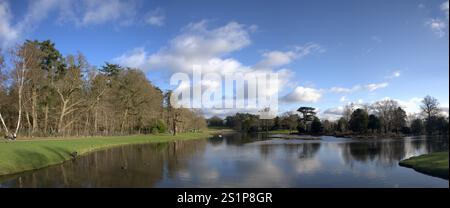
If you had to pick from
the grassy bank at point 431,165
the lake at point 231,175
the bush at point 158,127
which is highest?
the bush at point 158,127

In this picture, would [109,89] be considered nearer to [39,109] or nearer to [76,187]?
[39,109]

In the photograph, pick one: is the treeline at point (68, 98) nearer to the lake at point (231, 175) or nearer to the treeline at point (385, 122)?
the lake at point (231, 175)

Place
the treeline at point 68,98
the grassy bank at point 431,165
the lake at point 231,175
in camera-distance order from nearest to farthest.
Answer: the lake at point 231,175 → the grassy bank at point 431,165 → the treeline at point 68,98

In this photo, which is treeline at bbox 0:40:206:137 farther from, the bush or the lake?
the lake

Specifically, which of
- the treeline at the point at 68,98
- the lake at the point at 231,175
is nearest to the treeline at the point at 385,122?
the treeline at the point at 68,98

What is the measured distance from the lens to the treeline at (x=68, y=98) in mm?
41250

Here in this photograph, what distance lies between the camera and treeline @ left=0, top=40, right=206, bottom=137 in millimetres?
41250

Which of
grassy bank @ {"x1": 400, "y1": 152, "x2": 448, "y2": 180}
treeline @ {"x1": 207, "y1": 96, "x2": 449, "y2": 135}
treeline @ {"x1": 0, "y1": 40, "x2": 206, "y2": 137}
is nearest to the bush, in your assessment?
treeline @ {"x1": 0, "y1": 40, "x2": 206, "y2": 137}

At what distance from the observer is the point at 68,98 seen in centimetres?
4916

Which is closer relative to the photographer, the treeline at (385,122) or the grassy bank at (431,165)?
the grassy bank at (431,165)

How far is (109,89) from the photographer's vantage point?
5600 cm
